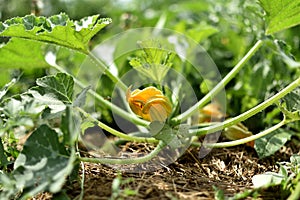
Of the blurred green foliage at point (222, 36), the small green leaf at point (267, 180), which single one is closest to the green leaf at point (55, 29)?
the blurred green foliage at point (222, 36)

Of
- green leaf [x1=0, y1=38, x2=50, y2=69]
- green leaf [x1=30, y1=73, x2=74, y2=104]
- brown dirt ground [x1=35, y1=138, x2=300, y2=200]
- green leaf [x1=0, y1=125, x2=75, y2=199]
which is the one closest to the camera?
green leaf [x1=0, y1=125, x2=75, y2=199]

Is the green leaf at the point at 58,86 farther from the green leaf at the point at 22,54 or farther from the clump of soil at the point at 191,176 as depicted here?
Answer: the green leaf at the point at 22,54

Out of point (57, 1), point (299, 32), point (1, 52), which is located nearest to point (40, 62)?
point (1, 52)

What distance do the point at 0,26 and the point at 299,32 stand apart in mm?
1713

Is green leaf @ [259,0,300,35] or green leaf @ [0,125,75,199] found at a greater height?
green leaf @ [259,0,300,35]

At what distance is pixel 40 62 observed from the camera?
6.57ft

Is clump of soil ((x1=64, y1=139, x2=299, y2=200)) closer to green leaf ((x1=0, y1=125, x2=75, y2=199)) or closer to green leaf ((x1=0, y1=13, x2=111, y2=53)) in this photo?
green leaf ((x1=0, y1=125, x2=75, y2=199))

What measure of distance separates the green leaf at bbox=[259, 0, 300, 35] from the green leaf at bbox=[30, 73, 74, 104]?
736mm

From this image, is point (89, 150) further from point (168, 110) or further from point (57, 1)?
point (57, 1)

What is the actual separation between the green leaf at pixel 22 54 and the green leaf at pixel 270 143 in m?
0.95

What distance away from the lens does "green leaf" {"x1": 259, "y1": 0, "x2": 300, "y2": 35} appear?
1652 millimetres

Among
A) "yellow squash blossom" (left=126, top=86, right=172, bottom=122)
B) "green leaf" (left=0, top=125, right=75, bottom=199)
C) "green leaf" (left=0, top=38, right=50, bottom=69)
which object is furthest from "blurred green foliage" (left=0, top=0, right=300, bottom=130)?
"green leaf" (left=0, top=125, right=75, bottom=199)

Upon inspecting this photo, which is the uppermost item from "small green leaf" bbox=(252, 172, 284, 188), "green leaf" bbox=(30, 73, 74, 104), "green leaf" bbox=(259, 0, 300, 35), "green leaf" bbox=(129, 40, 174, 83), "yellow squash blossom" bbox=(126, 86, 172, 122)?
"green leaf" bbox=(259, 0, 300, 35)

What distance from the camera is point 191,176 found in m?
1.55
